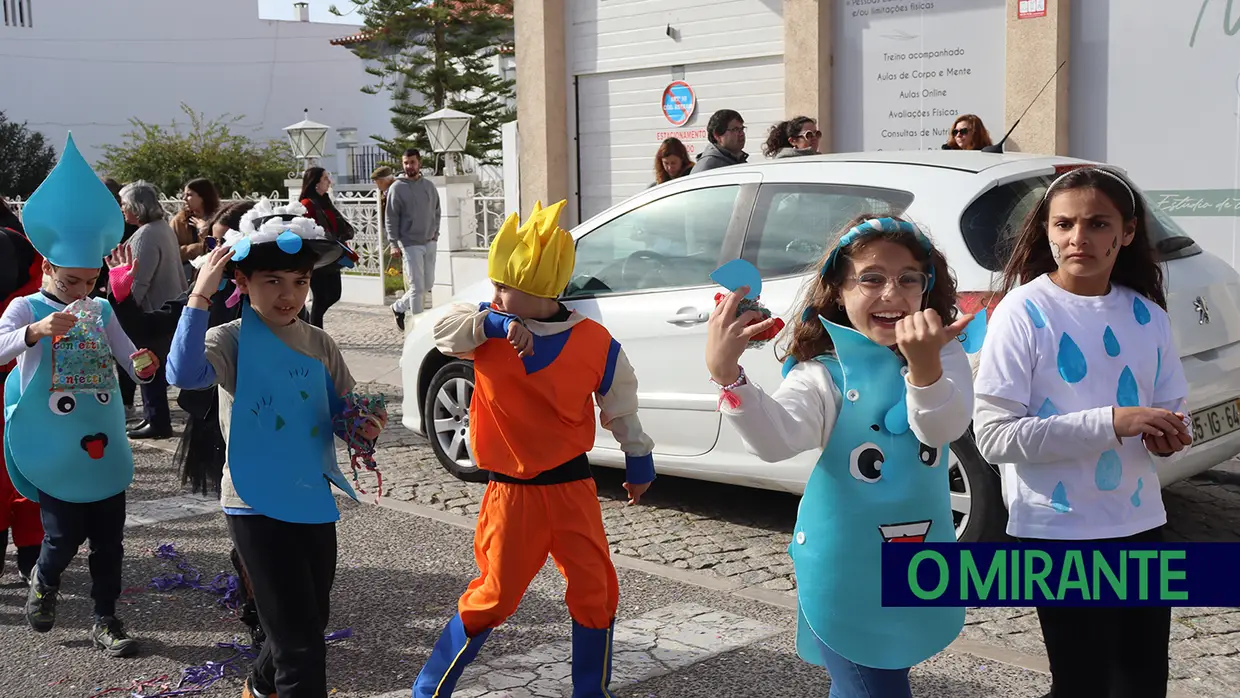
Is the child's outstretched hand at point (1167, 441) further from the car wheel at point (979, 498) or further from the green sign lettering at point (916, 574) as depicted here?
the car wheel at point (979, 498)

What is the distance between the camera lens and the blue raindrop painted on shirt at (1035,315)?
3.10 m

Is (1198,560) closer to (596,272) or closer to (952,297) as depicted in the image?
(952,297)

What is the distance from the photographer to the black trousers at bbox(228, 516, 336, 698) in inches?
144

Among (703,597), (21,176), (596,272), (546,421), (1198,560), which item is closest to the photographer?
(1198,560)

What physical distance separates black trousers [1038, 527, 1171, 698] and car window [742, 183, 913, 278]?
2.86m

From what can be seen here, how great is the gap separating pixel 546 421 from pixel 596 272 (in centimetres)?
296

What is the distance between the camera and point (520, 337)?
12.2ft

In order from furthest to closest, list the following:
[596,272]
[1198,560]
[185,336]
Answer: [596,272], [185,336], [1198,560]

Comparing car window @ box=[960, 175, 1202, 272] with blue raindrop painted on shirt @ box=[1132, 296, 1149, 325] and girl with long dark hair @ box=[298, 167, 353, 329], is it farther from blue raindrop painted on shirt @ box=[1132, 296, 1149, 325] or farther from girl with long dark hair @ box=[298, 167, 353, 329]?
girl with long dark hair @ box=[298, 167, 353, 329]

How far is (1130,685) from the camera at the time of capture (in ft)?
9.98

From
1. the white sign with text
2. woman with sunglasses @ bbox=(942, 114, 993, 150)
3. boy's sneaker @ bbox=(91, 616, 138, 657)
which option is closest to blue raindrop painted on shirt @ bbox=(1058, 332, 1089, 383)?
boy's sneaker @ bbox=(91, 616, 138, 657)

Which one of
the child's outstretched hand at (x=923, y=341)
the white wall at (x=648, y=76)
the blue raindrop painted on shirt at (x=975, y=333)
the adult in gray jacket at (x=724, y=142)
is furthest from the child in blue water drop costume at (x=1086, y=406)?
the white wall at (x=648, y=76)

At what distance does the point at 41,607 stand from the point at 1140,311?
414cm

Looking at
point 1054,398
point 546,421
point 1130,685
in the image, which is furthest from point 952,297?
point 546,421
